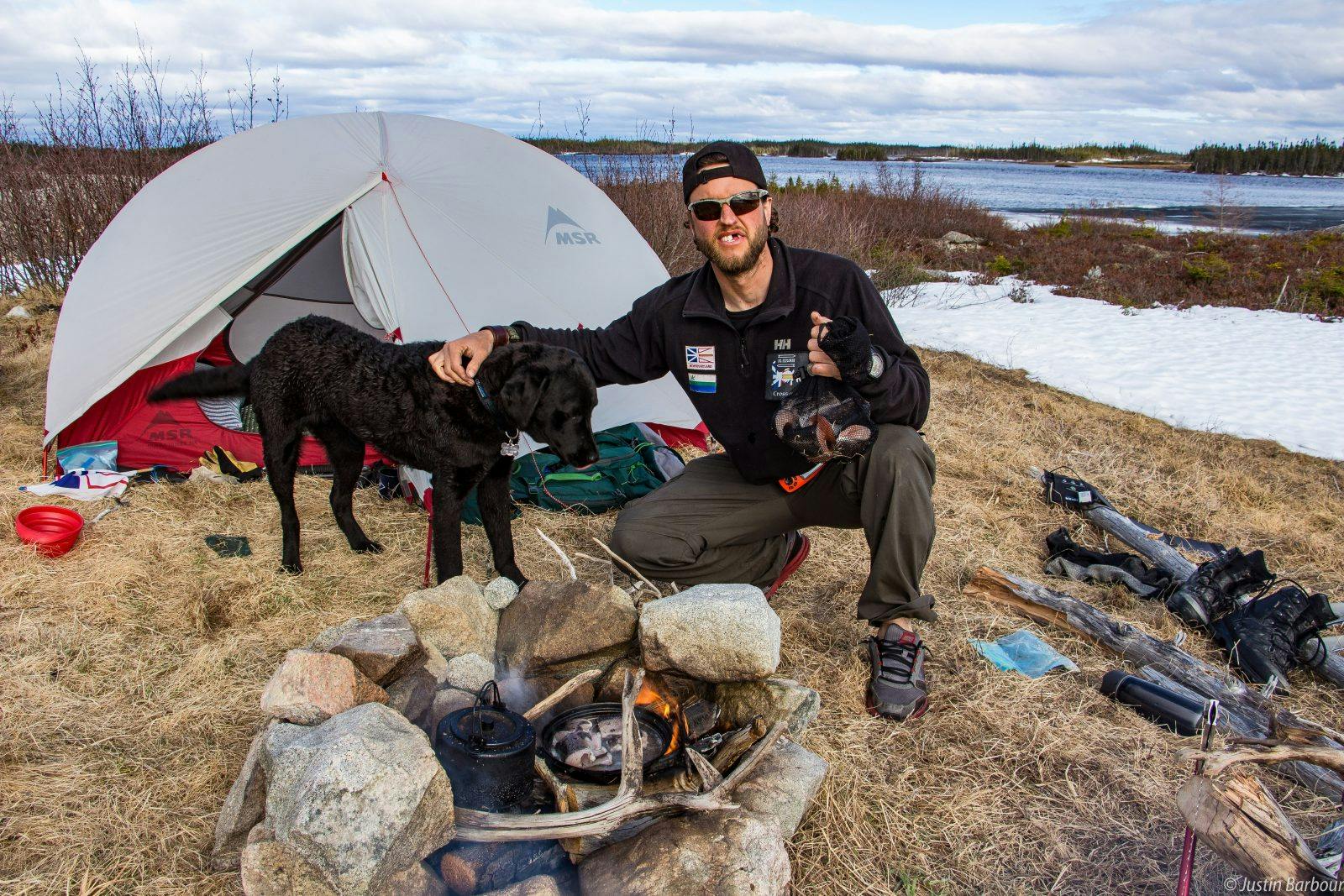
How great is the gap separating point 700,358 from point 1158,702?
Result: 6.24 ft

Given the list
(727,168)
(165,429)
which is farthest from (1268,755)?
(165,429)

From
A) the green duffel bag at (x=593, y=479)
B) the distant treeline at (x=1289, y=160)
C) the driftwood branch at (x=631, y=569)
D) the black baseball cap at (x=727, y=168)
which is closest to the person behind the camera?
the driftwood branch at (x=631, y=569)

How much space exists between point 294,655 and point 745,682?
1.13 metres

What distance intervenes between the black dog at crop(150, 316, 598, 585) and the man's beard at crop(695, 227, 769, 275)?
→ 613 millimetres

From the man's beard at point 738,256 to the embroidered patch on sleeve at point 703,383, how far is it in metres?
0.38

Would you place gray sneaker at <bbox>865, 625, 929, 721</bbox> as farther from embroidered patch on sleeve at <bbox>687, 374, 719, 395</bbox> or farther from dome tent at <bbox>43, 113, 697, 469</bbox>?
dome tent at <bbox>43, 113, 697, 469</bbox>

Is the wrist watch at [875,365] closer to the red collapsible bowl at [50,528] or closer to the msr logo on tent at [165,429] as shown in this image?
the red collapsible bowl at [50,528]

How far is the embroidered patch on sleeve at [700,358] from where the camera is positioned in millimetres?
2979

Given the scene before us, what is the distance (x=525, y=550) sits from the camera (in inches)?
154

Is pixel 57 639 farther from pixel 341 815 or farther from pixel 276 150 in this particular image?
pixel 276 150

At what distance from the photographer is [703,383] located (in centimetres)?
302

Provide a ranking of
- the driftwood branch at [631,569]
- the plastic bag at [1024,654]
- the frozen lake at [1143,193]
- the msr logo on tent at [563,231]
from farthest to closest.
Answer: the frozen lake at [1143,193] → the msr logo on tent at [563,231] → the plastic bag at [1024,654] → the driftwood branch at [631,569]

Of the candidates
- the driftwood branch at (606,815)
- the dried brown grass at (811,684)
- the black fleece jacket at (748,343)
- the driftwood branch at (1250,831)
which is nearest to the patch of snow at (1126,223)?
the dried brown grass at (811,684)

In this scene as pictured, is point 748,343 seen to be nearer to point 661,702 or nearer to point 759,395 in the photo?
point 759,395
